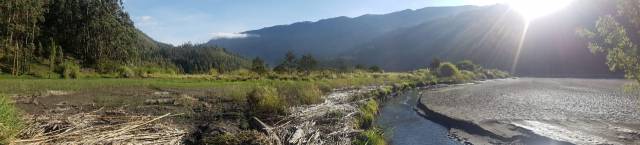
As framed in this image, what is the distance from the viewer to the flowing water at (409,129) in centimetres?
1966

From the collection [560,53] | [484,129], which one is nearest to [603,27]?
[484,129]

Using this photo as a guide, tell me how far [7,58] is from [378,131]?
54766 mm

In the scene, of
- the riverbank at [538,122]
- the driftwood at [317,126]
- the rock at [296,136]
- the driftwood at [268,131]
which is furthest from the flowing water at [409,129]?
the driftwood at [268,131]

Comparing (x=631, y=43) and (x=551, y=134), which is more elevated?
(x=631, y=43)

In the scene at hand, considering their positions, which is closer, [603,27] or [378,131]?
[603,27]

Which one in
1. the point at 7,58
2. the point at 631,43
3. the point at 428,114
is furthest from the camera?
the point at 7,58

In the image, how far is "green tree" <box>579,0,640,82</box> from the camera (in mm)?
13734

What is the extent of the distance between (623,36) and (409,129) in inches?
420

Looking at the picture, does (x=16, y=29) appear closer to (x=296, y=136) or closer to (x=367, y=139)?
(x=367, y=139)

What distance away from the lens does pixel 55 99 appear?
2258 cm

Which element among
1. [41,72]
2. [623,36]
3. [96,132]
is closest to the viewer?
[96,132]

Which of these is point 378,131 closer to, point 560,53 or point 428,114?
point 428,114

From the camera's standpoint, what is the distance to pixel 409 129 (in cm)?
2302

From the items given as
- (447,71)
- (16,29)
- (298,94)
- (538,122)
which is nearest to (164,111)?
(298,94)
